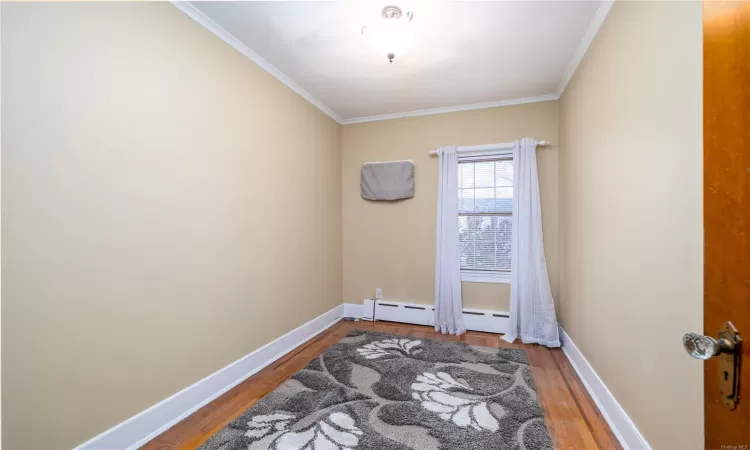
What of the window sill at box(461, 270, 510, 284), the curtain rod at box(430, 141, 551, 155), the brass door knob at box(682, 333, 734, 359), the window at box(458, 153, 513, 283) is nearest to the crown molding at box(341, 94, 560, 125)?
the curtain rod at box(430, 141, 551, 155)

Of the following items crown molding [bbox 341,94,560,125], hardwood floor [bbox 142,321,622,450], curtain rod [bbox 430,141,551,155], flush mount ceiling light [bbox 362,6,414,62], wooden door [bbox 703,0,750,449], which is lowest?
hardwood floor [bbox 142,321,622,450]

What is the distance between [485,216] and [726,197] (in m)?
2.93

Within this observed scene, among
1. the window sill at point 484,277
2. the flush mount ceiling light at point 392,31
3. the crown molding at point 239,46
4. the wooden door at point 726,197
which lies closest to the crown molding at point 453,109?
the crown molding at point 239,46

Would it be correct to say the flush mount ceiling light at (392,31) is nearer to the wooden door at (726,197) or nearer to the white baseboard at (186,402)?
the wooden door at (726,197)

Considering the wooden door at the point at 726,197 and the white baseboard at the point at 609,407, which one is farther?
the white baseboard at the point at 609,407

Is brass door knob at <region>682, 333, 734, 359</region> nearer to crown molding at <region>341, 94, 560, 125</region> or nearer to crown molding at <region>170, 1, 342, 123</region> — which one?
crown molding at <region>170, 1, 342, 123</region>

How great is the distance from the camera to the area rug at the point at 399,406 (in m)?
1.67

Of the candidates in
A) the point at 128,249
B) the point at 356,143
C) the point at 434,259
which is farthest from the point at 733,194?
the point at 356,143

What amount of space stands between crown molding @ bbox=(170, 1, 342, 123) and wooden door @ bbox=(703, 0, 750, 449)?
95.4 inches

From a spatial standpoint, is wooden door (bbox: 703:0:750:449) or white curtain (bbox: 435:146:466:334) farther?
white curtain (bbox: 435:146:466:334)

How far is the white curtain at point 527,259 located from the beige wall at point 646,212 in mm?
749

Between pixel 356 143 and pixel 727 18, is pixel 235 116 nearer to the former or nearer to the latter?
pixel 356 143

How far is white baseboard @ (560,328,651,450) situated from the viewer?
1.55m

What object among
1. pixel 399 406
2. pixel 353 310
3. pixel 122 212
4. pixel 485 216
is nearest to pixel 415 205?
pixel 485 216
